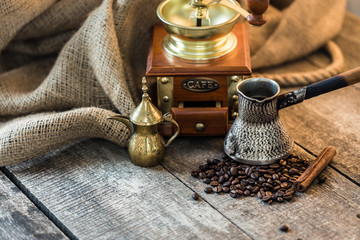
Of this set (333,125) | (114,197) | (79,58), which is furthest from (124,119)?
(333,125)

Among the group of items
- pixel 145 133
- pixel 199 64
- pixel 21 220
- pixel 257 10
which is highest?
pixel 257 10

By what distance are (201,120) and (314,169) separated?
0.35 m

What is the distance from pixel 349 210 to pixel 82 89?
88cm

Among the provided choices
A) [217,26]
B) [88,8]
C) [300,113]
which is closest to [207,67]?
[217,26]

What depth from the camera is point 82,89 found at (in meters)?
1.75

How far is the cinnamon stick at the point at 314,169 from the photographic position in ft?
4.73

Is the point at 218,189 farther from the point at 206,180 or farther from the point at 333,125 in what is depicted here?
the point at 333,125

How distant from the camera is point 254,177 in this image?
1.48m

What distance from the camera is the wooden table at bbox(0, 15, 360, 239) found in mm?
1332

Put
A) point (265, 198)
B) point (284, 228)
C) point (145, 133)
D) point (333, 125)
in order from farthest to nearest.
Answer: point (333, 125)
point (145, 133)
point (265, 198)
point (284, 228)

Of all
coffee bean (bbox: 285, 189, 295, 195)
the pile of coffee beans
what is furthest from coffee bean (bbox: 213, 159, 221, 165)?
coffee bean (bbox: 285, 189, 295, 195)

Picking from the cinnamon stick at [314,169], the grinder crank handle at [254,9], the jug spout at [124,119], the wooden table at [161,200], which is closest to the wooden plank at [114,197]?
the wooden table at [161,200]

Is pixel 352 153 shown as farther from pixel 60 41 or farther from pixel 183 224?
pixel 60 41

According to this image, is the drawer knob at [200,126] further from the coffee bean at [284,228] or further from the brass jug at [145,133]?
the coffee bean at [284,228]
